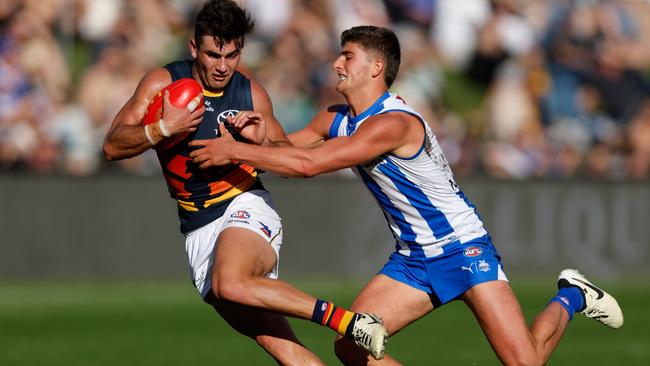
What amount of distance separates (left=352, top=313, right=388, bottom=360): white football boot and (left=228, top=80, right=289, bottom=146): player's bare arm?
1309mm

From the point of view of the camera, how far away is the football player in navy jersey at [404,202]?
7840 millimetres

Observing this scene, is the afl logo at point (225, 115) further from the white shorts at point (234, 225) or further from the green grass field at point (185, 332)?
the green grass field at point (185, 332)

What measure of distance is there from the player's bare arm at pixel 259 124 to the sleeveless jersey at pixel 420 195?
1.65 ft

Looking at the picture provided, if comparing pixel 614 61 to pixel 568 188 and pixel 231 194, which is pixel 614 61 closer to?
pixel 568 188

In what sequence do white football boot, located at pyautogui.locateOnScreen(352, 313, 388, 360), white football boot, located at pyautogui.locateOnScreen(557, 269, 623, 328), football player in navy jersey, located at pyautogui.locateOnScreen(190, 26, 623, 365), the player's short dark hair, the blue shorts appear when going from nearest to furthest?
white football boot, located at pyautogui.locateOnScreen(352, 313, 388, 360), football player in navy jersey, located at pyautogui.locateOnScreen(190, 26, 623, 365), the blue shorts, the player's short dark hair, white football boot, located at pyautogui.locateOnScreen(557, 269, 623, 328)

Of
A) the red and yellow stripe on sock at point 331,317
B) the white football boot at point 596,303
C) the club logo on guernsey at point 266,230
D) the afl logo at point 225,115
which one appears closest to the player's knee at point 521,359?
the red and yellow stripe on sock at point 331,317

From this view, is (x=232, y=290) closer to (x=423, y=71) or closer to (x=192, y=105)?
(x=192, y=105)

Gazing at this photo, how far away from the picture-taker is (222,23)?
816 cm

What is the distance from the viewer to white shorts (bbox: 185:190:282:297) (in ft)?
27.2

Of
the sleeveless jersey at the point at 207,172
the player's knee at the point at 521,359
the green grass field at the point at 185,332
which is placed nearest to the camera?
the player's knee at the point at 521,359

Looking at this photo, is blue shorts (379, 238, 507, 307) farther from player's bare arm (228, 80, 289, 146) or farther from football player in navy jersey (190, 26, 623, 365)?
player's bare arm (228, 80, 289, 146)

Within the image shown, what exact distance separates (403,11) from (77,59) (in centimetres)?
515

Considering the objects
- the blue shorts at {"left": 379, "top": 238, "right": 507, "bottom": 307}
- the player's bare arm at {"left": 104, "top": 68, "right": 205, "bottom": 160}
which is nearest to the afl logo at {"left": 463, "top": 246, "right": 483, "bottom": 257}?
the blue shorts at {"left": 379, "top": 238, "right": 507, "bottom": 307}

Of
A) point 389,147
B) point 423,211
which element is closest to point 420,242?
point 423,211
